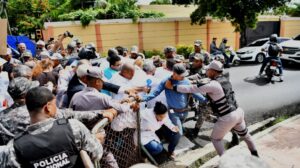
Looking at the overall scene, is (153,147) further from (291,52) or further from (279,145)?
(291,52)

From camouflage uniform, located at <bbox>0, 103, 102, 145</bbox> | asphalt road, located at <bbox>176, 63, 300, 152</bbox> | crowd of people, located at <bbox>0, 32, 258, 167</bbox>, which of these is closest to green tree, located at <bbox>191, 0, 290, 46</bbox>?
asphalt road, located at <bbox>176, 63, 300, 152</bbox>

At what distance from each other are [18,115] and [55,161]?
3.16 ft

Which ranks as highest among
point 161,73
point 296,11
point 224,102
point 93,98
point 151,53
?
point 296,11

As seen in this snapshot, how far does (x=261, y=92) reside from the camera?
9.55m

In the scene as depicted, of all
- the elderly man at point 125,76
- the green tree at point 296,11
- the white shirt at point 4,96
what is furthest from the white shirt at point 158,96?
the green tree at point 296,11

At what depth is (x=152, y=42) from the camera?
2014 cm

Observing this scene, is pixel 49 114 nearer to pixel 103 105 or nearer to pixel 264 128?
pixel 103 105

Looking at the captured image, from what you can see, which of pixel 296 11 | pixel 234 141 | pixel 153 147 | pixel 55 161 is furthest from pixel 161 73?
pixel 296 11

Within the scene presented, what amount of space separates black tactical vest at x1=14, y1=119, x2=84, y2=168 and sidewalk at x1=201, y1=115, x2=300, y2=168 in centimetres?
290

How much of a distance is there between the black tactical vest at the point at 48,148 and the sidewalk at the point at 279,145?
2902mm

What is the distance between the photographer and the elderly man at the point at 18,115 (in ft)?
8.91

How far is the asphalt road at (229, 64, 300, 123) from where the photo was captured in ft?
25.9

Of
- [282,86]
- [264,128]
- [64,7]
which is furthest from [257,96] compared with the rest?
[64,7]

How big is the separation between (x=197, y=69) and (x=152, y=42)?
1404 cm
